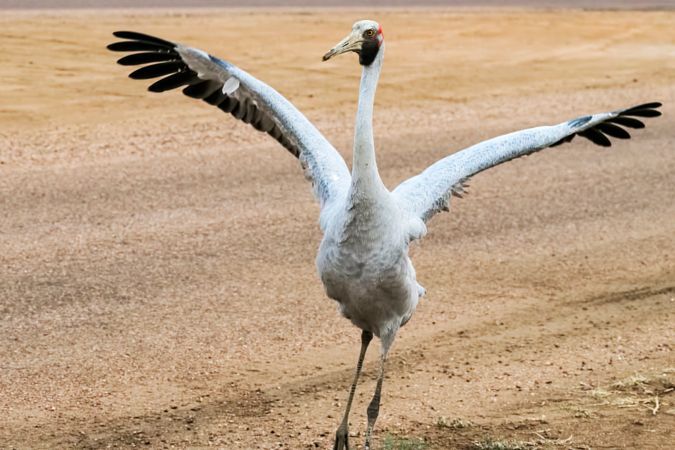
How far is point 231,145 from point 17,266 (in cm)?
450

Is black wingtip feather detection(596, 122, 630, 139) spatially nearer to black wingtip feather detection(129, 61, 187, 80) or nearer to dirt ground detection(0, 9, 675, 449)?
dirt ground detection(0, 9, 675, 449)

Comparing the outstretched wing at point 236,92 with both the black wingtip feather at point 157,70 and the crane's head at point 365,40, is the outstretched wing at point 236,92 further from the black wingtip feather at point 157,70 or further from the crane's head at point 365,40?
the crane's head at point 365,40

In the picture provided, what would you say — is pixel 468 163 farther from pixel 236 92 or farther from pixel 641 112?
pixel 236 92

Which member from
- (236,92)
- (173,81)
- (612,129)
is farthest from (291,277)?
(612,129)

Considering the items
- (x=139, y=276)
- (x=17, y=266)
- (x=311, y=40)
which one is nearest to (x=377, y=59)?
(x=139, y=276)

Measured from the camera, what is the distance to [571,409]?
7.19m

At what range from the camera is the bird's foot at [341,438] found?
250 inches

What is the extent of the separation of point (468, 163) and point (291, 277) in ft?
8.65

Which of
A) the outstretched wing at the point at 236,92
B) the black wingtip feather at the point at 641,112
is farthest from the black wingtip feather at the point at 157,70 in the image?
the black wingtip feather at the point at 641,112

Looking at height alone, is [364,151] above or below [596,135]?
above

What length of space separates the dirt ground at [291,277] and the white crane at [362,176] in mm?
891

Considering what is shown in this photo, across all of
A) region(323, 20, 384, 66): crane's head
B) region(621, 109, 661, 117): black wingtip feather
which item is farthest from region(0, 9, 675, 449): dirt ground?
region(323, 20, 384, 66): crane's head

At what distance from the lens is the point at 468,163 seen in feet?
23.2

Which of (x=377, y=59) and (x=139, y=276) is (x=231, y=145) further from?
(x=377, y=59)
